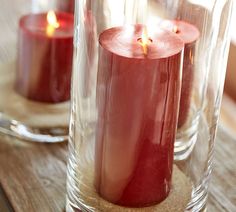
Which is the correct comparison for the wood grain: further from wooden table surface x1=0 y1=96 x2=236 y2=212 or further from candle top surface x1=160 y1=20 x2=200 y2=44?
candle top surface x1=160 y1=20 x2=200 y2=44

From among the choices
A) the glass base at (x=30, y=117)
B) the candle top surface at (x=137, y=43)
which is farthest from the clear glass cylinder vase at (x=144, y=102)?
the glass base at (x=30, y=117)

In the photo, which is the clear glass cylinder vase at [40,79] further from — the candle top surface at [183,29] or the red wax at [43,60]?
the candle top surface at [183,29]

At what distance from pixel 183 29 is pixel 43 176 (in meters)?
0.18

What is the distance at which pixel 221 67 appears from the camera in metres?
0.54

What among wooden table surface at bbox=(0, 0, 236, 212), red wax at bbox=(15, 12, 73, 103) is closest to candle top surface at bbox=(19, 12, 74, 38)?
red wax at bbox=(15, 12, 73, 103)

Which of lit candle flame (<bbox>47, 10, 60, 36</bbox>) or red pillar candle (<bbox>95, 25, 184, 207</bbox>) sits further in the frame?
lit candle flame (<bbox>47, 10, 60, 36</bbox>)

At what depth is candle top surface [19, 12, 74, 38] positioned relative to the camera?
684 millimetres

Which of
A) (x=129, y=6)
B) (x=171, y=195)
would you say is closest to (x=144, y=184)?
(x=171, y=195)

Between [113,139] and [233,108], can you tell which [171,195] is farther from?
[233,108]

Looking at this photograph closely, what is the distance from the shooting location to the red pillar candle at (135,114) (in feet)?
1.56

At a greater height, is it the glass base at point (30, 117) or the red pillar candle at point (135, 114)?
the red pillar candle at point (135, 114)

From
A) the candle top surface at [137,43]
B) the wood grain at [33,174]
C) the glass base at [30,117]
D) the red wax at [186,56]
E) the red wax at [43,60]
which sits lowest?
the wood grain at [33,174]

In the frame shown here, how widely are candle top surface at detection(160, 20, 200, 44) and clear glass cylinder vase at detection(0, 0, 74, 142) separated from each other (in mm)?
142

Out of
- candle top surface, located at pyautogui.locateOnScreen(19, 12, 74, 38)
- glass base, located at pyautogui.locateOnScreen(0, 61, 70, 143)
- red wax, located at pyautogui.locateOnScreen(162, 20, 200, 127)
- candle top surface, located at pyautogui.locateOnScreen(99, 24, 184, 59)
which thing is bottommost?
glass base, located at pyautogui.locateOnScreen(0, 61, 70, 143)
